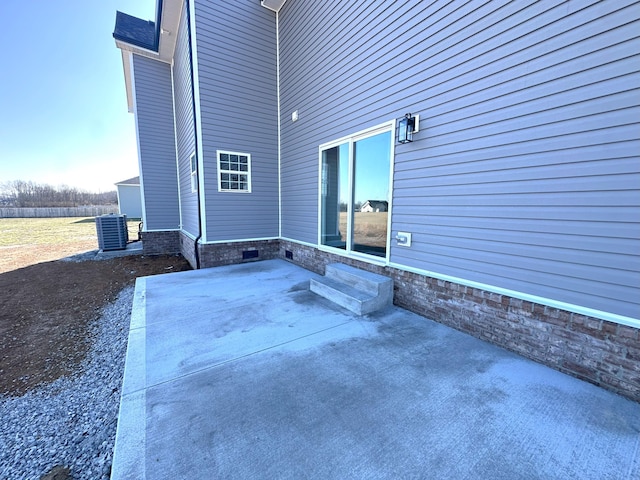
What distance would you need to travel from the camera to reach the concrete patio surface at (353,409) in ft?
4.38

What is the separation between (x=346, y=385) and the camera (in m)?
1.96

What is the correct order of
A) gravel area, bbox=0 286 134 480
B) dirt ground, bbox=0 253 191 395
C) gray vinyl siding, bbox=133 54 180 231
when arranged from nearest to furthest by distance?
gravel area, bbox=0 286 134 480
dirt ground, bbox=0 253 191 395
gray vinyl siding, bbox=133 54 180 231

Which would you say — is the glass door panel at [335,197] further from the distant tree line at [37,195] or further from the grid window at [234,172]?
the distant tree line at [37,195]

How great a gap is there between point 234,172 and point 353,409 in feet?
18.1

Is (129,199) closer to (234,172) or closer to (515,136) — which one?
(234,172)

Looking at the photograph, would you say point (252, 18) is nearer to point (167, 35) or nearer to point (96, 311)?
point (167, 35)

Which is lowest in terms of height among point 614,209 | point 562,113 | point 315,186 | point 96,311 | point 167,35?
point 96,311

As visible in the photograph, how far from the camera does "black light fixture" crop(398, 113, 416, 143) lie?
321 centimetres

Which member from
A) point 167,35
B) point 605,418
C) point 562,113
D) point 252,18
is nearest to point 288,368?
point 605,418

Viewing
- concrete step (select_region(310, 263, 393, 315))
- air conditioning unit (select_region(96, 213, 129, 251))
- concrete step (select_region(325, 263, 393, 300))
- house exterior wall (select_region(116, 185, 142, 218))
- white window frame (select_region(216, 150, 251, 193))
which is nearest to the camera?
concrete step (select_region(310, 263, 393, 315))

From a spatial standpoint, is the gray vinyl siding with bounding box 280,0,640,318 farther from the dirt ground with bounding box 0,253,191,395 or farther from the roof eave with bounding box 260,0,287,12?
the dirt ground with bounding box 0,253,191,395

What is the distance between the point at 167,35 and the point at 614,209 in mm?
10225

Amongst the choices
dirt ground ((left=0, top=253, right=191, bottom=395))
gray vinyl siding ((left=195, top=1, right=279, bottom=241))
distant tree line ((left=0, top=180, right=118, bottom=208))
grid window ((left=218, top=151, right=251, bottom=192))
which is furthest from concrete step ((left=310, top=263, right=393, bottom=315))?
distant tree line ((left=0, top=180, right=118, bottom=208))

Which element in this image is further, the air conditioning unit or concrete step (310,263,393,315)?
the air conditioning unit
